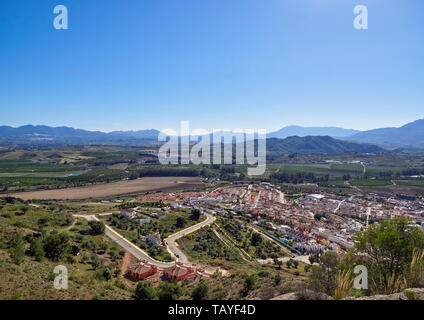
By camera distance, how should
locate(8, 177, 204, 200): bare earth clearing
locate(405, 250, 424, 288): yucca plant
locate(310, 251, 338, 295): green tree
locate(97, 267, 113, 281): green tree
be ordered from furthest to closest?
locate(8, 177, 204, 200): bare earth clearing < locate(97, 267, 113, 281): green tree < locate(310, 251, 338, 295): green tree < locate(405, 250, 424, 288): yucca plant

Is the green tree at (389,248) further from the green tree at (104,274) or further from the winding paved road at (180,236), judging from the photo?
the winding paved road at (180,236)

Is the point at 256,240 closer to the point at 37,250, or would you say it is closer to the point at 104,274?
the point at 104,274

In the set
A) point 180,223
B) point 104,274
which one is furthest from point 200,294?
point 180,223

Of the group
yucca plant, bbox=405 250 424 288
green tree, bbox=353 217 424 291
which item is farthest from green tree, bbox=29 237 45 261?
yucca plant, bbox=405 250 424 288

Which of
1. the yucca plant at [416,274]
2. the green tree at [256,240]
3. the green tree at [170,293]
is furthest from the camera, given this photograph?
the green tree at [256,240]

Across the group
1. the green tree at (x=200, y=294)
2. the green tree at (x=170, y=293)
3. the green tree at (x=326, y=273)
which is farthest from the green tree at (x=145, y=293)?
the green tree at (x=326, y=273)

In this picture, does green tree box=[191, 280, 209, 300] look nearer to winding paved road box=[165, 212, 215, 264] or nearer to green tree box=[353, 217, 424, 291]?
green tree box=[353, 217, 424, 291]
